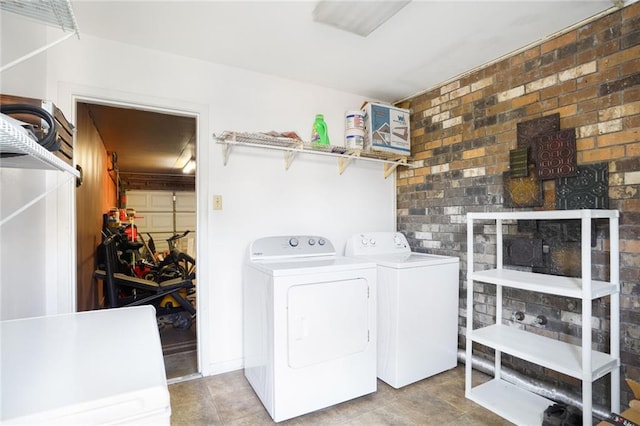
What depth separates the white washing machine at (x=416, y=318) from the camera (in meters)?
2.23

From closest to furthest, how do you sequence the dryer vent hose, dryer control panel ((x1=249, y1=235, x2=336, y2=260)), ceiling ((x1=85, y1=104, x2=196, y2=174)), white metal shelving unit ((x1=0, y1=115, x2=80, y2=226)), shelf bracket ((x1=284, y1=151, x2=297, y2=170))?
white metal shelving unit ((x1=0, y1=115, x2=80, y2=226)), the dryer vent hose, dryer control panel ((x1=249, y1=235, x2=336, y2=260)), shelf bracket ((x1=284, y1=151, x2=297, y2=170)), ceiling ((x1=85, y1=104, x2=196, y2=174))

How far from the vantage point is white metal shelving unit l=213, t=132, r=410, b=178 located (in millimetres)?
2379

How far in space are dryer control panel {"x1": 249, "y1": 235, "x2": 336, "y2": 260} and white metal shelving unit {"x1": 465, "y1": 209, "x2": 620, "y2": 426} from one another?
1094mm

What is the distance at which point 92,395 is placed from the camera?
65 centimetres

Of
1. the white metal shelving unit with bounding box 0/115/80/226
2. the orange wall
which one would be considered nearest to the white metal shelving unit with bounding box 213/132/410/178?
the white metal shelving unit with bounding box 0/115/80/226

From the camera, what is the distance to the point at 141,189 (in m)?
7.12

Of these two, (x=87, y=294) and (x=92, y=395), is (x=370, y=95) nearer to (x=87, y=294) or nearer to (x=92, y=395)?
(x=92, y=395)

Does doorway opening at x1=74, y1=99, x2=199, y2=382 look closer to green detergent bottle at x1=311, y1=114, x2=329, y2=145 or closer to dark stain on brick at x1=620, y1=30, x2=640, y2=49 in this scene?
green detergent bottle at x1=311, y1=114, x2=329, y2=145

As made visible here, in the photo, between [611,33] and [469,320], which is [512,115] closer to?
[611,33]

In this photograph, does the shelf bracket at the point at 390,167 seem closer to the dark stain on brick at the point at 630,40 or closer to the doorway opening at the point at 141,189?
the dark stain on brick at the point at 630,40

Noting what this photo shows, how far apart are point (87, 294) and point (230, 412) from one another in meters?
2.35

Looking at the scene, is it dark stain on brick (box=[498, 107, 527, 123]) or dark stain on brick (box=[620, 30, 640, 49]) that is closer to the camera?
dark stain on brick (box=[620, 30, 640, 49])

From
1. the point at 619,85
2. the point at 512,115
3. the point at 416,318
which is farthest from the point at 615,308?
the point at 512,115

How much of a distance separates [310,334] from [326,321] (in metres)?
0.12
